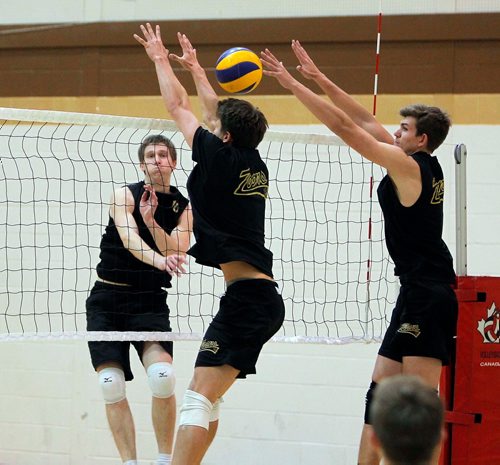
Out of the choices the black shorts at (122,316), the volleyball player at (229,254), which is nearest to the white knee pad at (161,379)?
the black shorts at (122,316)

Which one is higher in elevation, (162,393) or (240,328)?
(240,328)

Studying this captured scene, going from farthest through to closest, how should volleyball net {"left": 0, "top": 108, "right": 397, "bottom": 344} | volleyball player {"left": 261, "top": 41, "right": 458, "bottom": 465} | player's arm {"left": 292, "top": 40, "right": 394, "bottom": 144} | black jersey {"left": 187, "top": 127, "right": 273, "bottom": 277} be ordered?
volleyball net {"left": 0, "top": 108, "right": 397, "bottom": 344} → player's arm {"left": 292, "top": 40, "right": 394, "bottom": 144} → volleyball player {"left": 261, "top": 41, "right": 458, "bottom": 465} → black jersey {"left": 187, "top": 127, "right": 273, "bottom": 277}

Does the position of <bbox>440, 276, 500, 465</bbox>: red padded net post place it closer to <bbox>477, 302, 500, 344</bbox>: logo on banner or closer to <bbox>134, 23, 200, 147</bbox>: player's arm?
<bbox>477, 302, 500, 344</bbox>: logo on banner

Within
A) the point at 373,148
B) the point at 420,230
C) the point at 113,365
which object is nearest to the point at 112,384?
the point at 113,365

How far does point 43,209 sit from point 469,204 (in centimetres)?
391

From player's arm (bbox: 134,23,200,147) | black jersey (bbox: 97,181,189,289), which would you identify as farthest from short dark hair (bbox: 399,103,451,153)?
black jersey (bbox: 97,181,189,289)

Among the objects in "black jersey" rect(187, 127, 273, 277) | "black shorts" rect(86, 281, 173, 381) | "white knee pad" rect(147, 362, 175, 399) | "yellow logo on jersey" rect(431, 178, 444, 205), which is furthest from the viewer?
"black shorts" rect(86, 281, 173, 381)

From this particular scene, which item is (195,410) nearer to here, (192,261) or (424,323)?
(424,323)

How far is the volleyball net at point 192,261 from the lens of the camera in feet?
26.4

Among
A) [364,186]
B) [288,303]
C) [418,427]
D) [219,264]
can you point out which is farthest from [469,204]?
[418,427]

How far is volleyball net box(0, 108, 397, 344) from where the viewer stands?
26.4ft

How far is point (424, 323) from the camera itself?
5145 millimetres

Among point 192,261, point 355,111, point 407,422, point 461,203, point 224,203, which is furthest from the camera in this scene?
point 192,261

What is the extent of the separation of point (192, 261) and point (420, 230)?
352 cm
